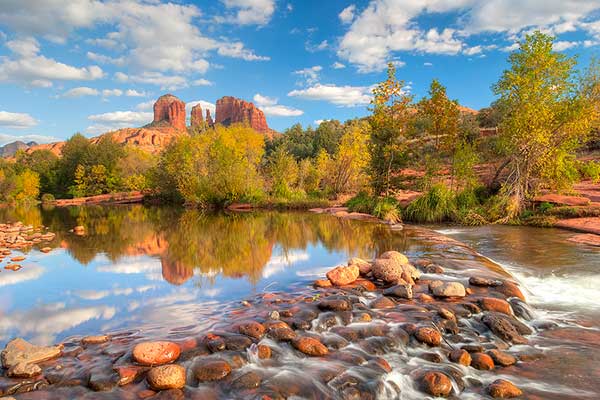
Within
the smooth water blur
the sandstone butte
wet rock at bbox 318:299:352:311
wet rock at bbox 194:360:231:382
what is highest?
the sandstone butte

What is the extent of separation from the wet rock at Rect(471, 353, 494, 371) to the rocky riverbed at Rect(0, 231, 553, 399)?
0.04 ft

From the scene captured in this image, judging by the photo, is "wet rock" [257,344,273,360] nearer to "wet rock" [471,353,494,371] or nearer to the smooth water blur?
the smooth water blur

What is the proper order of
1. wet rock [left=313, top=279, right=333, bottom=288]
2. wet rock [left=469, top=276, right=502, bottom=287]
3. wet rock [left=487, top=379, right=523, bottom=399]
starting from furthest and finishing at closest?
wet rock [left=313, top=279, right=333, bottom=288], wet rock [left=469, top=276, right=502, bottom=287], wet rock [left=487, top=379, right=523, bottom=399]

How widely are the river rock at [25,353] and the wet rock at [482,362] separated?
17.7 ft

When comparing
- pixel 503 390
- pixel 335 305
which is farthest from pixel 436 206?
pixel 503 390

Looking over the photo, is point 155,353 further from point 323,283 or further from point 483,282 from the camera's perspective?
point 483,282

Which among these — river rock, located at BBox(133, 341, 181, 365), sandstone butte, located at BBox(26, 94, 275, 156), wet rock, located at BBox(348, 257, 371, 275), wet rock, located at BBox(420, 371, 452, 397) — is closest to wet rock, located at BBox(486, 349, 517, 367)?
wet rock, located at BBox(420, 371, 452, 397)

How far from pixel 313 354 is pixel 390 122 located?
17.2m

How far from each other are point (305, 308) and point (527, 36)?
1612cm

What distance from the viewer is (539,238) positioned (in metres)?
12.9

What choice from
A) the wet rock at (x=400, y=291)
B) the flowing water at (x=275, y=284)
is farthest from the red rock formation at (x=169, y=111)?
the wet rock at (x=400, y=291)

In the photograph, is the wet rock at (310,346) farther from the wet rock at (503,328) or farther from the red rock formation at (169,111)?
the red rock formation at (169,111)

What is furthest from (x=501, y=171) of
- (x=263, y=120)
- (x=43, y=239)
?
(x=263, y=120)

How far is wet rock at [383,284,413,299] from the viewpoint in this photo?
7.01 meters
